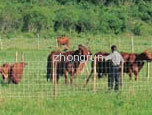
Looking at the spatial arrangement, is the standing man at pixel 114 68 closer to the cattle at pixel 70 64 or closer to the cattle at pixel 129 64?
the cattle at pixel 129 64

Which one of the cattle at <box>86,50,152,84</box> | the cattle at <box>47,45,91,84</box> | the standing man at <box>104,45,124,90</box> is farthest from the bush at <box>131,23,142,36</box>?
the standing man at <box>104,45,124,90</box>

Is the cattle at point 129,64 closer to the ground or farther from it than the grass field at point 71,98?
farther from it

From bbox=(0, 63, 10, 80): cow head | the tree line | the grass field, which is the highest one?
the tree line

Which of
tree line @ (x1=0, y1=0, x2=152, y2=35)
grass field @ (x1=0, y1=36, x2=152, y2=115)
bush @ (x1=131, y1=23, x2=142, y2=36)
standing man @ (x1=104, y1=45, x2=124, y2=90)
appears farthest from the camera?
bush @ (x1=131, y1=23, x2=142, y2=36)

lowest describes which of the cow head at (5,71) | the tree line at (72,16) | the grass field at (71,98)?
the grass field at (71,98)

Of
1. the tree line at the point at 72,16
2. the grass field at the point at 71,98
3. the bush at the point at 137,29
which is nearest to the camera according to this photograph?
the grass field at the point at 71,98

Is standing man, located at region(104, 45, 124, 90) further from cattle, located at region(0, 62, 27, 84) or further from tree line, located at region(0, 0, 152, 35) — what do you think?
tree line, located at region(0, 0, 152, 35)

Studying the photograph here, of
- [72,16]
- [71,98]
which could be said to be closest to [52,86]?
[71,98]

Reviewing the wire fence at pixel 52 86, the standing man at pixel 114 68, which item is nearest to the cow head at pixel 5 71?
the wire fence at pixel 52 86

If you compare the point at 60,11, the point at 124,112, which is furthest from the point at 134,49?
the point at 124,112

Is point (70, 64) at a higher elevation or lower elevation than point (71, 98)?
higher

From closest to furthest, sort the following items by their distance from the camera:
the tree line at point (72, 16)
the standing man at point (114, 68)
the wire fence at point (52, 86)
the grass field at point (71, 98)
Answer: the grass field at point (71, 98)
the wire fence at point (52, 86)
the standing man at point (114, 68)
the tree line at point (72, 16)

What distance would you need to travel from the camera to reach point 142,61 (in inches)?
807

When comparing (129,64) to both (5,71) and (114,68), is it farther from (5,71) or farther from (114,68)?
(5,71)
